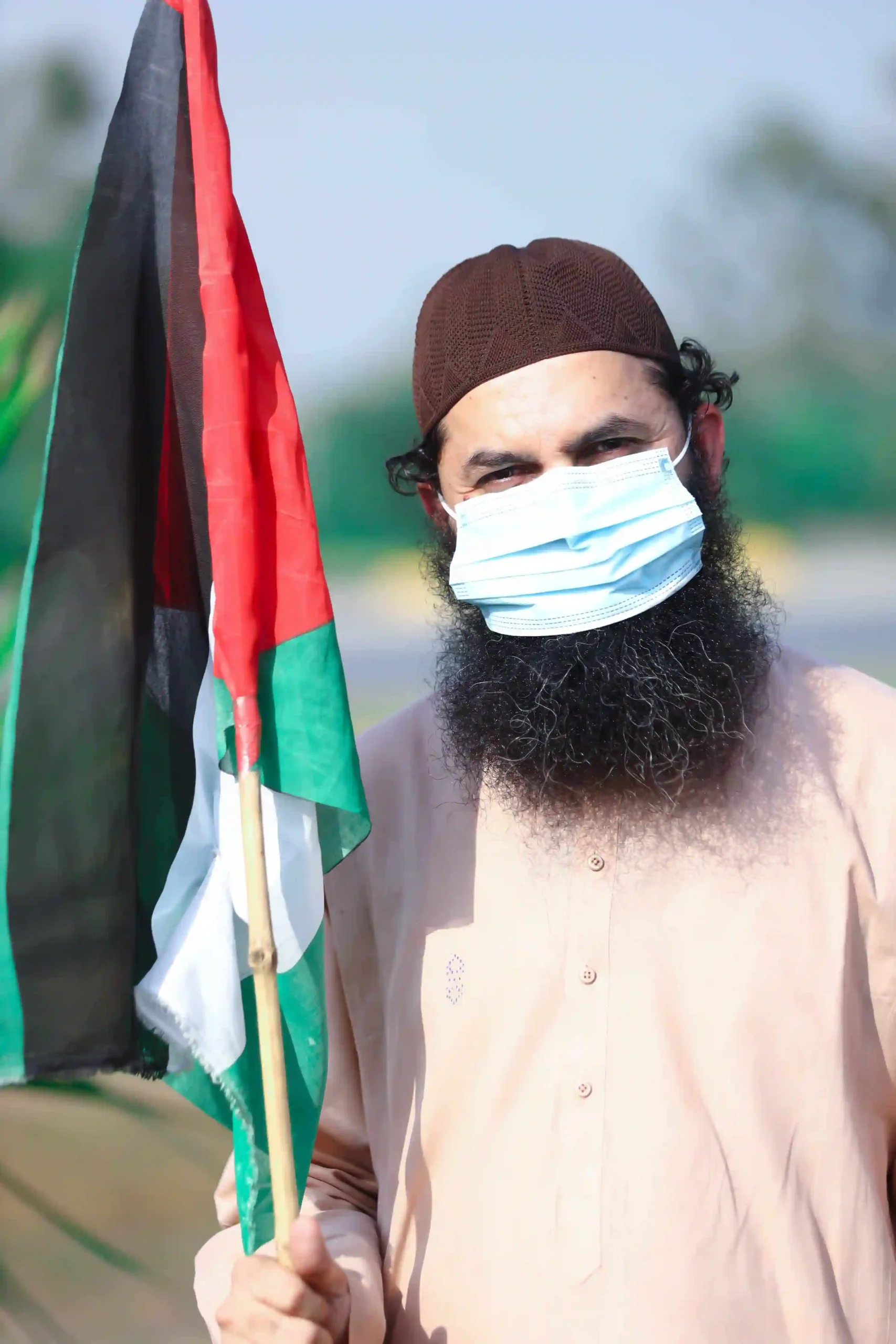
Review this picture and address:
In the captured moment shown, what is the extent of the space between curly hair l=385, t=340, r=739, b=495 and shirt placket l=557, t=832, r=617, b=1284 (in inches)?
31.9

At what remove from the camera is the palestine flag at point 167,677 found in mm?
1609

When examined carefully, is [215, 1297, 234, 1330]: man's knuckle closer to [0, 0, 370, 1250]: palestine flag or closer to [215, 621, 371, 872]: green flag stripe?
[0, 0, 370, 1250]: palestine flag

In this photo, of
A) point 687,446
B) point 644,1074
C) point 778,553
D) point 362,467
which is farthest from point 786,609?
point 644,1074

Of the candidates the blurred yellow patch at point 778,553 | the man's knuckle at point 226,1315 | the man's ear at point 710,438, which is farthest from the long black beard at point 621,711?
the blurred yellow patch at point 778,553

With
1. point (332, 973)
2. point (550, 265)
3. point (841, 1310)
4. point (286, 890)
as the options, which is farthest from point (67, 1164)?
point (550, 265)

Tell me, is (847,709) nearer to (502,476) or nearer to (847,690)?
(847,690)

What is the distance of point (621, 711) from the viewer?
1.96m

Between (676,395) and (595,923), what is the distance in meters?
0.95

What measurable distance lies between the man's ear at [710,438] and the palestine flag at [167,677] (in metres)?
0.81

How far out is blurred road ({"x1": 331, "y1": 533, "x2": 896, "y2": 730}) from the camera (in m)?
4.10

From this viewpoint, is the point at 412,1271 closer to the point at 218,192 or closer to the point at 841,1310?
the point at 841,1310

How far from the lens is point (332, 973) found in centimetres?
204

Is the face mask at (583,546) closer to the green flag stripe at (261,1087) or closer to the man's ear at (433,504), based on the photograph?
the man's ear at (433,504)

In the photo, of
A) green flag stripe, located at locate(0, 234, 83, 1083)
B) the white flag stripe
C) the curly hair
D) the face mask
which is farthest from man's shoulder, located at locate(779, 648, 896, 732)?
green flag stripe, located at locate(0, 234, 83, 1083)
